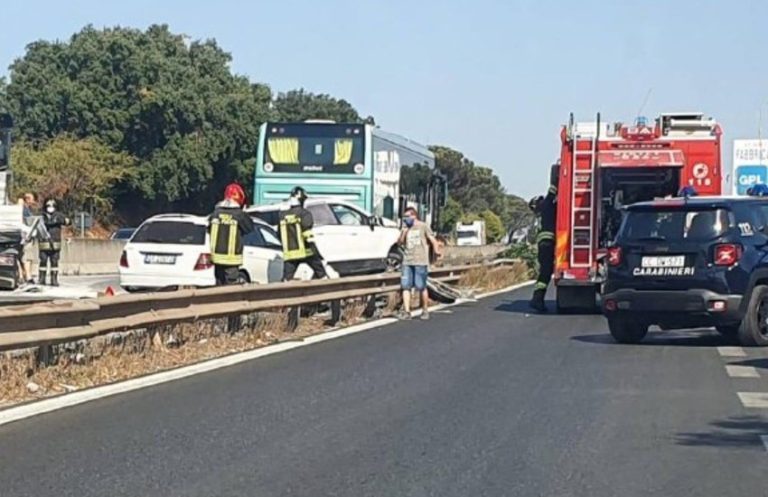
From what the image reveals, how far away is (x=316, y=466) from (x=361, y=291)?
1075 cm

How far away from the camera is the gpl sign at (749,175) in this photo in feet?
114

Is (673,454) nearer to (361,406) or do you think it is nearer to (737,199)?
(361,406)

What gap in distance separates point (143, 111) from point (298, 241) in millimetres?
51742

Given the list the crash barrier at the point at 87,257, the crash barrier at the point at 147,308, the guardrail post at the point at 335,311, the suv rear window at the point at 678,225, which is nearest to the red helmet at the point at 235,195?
the crash barrier at the point at 147,308

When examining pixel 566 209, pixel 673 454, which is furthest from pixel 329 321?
pixel 673 454

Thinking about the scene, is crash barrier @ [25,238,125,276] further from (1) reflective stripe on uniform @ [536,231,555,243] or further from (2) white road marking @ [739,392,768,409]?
(2) white road marking @ [739,392,768,409]

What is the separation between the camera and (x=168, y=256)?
1933cm

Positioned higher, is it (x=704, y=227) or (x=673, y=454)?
(x=704, y=227)

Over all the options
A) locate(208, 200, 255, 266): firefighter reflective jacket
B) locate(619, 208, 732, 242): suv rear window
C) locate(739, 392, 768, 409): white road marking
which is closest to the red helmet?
locate(208, 200, 255, 266): firefighter reflective jacket

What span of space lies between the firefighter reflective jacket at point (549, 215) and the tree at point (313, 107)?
248 ft

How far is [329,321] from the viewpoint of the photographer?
18328 mm

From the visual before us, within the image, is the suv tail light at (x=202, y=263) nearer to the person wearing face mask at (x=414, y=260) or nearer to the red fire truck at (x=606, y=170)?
the person wearing face mask at (x=414, y=260)

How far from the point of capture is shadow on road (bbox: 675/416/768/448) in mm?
8906

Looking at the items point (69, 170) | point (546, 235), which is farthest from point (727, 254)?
point (69, 170)
